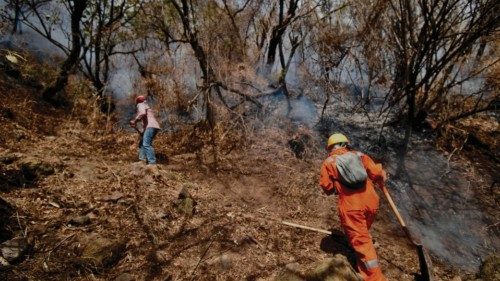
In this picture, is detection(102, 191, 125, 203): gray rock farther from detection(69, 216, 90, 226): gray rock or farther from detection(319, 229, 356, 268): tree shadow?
detection(319, 229, 356, 268): tree shadow

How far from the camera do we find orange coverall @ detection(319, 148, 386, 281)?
4.88m

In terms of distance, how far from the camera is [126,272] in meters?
4.72

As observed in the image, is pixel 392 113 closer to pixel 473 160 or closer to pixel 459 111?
pixel 459 111

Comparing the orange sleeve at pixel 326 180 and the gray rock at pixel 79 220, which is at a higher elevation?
the orange sleeve at pixel 326 180

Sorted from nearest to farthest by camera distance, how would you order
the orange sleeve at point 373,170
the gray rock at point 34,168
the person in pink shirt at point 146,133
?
the orange sleeve at point 373,170, the gray rock at point 34,168, the person in pink shirt at point 146,133

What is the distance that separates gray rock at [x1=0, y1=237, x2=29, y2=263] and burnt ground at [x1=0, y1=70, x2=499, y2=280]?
0.24 ft

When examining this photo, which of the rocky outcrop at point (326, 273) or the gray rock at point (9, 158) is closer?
the rocky outcrop at point (326, 273)

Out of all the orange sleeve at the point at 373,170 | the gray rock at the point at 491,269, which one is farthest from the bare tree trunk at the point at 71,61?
the gray rock at the point at 491,269

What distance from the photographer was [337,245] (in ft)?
18.9

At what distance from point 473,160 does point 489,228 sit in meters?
2.51

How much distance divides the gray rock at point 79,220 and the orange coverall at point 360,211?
306cm

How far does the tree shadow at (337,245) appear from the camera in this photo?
18.3 feet

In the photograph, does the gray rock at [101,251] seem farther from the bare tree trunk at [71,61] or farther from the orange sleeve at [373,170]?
the bare tree trunk at [71,61]

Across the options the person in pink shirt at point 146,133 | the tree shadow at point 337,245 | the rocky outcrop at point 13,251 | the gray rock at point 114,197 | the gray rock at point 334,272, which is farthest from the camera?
the person in pink shirt at point 146,133
